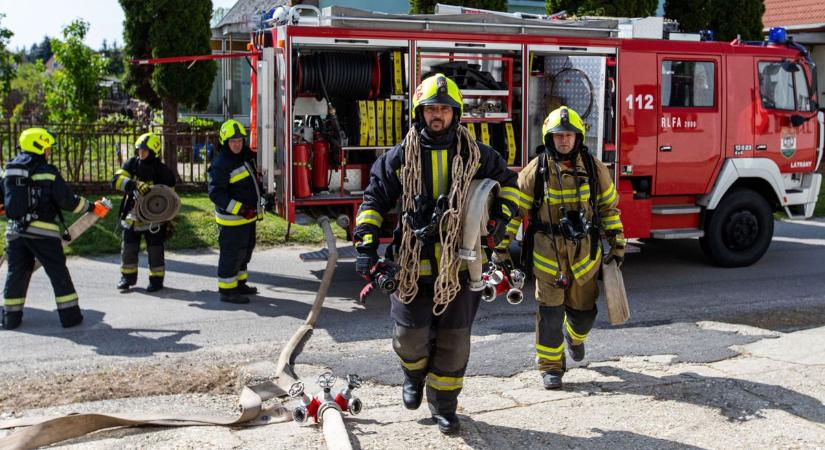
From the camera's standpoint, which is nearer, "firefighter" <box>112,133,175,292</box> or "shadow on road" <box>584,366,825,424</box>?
"shadow on road" <box>584,366,825,424</box>

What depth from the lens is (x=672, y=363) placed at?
6461 millimetres

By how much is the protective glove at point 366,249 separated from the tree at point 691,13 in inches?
570

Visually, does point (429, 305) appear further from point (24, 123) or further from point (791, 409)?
point (24, 123)

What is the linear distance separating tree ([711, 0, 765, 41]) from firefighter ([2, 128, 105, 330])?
45.9ft

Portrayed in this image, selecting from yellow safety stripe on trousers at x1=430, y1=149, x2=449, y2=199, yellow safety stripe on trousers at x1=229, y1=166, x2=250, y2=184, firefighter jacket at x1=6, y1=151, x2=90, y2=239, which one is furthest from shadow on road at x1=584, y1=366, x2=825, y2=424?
firefighter jacket at x1=6, y1=151, x2=90, y2=239

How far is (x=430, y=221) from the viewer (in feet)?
15.9

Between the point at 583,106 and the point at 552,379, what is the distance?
15.0 feet

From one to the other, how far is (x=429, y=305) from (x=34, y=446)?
7.07 ft

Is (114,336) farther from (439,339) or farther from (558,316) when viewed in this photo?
(558,316)

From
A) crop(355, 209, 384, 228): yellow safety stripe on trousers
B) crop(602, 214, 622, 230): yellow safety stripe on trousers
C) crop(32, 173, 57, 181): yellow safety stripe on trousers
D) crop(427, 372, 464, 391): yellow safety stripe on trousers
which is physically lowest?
crop(427, 372, 464, 391): yellow safety stripe on trousers

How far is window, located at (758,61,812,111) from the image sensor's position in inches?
401

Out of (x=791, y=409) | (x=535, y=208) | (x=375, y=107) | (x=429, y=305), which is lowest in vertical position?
(x=791, y=409)

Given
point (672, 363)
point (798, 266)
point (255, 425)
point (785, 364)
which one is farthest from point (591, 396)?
point (798, 266)

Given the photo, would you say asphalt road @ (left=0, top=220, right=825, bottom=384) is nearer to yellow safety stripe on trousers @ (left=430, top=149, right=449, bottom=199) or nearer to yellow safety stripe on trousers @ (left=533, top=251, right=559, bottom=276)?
yellow safety stripe on trousers @ (left=533, top=251, right=559, bottom=276)
